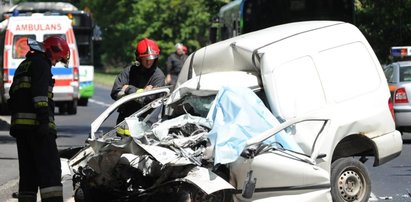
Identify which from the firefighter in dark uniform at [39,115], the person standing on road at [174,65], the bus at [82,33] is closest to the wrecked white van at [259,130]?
the firefighter in dark uniform at [39,115]

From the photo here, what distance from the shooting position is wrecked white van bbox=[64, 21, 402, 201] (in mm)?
9391

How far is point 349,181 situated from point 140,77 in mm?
2803

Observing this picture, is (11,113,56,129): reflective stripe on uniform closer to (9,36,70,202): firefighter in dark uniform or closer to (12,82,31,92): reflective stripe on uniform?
(9,36,70,202): firefighter in dark uniform

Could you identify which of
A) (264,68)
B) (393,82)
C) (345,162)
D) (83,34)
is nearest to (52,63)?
(264,68)

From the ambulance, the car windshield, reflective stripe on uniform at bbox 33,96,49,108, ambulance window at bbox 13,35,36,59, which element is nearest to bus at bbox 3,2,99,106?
the ambulance

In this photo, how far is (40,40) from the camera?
1095 inches

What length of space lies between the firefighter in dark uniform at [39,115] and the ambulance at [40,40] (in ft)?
59.0

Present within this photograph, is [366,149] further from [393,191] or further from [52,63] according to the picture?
[52,63]

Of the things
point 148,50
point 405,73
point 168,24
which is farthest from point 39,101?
point 168,24

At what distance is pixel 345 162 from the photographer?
1031 centimetres

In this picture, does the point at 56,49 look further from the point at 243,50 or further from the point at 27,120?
the point at 243,50

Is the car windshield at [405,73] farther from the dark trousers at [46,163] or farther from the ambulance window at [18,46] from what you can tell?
the dark trousers at [46,163]

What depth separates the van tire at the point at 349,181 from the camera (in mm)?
10219

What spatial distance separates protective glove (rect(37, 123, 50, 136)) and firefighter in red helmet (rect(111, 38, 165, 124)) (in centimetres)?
217
